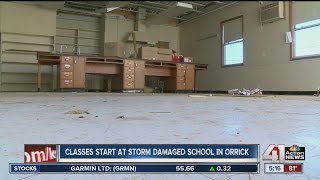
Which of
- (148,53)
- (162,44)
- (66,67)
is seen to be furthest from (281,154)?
(162,44)

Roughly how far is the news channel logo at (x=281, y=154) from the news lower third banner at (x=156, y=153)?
0.22 ft

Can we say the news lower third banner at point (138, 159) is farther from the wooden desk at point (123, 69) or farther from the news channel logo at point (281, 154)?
the wooden desk at point (123, 69)

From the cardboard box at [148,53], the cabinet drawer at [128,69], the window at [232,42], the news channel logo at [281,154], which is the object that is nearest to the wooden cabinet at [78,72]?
the cabinet drawer at [128,69]

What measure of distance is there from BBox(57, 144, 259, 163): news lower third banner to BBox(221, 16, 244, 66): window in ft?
29.9

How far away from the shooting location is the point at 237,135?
1.20 metres

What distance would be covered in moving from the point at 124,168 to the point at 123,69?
24.6ft

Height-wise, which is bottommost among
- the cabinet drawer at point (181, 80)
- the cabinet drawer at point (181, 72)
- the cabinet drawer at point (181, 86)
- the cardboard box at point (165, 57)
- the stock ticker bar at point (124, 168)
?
the stock ticker bar at point (124, 168)

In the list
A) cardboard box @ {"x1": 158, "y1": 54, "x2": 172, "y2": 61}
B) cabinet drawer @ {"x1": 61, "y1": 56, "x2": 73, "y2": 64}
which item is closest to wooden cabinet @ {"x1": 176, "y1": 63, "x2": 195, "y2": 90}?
cardboard box @ {"x1": 158, "y1": 54, "x2": 172, "y2": 61}

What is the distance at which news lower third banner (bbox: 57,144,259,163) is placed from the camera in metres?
0.81

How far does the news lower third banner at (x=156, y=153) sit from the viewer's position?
2.66ft

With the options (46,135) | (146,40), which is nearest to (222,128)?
(46,135)

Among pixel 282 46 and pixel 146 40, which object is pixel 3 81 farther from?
pixel 282 46

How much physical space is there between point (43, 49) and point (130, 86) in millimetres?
2350

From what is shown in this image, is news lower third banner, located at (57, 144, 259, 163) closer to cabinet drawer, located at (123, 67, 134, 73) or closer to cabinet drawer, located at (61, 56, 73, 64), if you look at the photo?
cabinet drawer, located at (61, 56, 73, 64)
